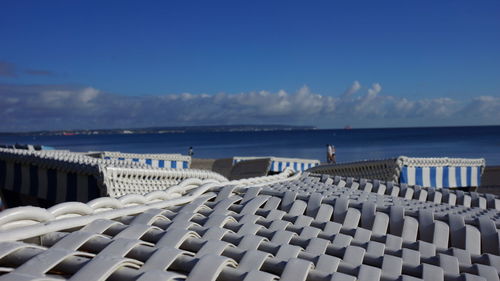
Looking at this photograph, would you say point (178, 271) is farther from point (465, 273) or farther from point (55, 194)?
point (55, 194)

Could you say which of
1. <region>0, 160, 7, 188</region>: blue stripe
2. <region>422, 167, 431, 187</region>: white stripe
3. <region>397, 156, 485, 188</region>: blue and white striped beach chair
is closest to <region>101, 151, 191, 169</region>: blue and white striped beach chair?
<region>0, 160, 7, 188</region>: blue stripe

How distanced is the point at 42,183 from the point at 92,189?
29.8 inches

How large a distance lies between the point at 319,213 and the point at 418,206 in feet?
2.40

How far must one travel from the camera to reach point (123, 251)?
99 centimetres

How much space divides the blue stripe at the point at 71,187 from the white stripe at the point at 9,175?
915 mm

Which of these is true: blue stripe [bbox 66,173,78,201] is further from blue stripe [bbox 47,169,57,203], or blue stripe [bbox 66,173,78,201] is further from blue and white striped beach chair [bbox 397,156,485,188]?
blue and white striped beach chair [bbox 397,156,485,188]

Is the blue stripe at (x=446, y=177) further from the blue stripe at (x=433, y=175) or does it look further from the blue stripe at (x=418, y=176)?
the blue stripe at (x=418, y=176)

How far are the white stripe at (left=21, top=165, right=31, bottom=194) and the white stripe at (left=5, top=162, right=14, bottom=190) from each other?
0.17m

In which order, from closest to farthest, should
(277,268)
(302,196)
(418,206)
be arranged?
(277,268)
(302,196)
(418,206)

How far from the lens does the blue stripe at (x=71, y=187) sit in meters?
3.25

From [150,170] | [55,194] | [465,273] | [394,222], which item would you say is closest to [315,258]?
[465,273]

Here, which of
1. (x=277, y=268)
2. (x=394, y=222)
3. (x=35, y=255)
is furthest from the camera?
(x=394, y=222)

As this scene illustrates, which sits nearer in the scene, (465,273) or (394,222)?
(465,273)

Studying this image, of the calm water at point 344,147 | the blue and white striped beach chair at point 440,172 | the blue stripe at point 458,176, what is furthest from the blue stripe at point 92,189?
the calm water at point 344,147
